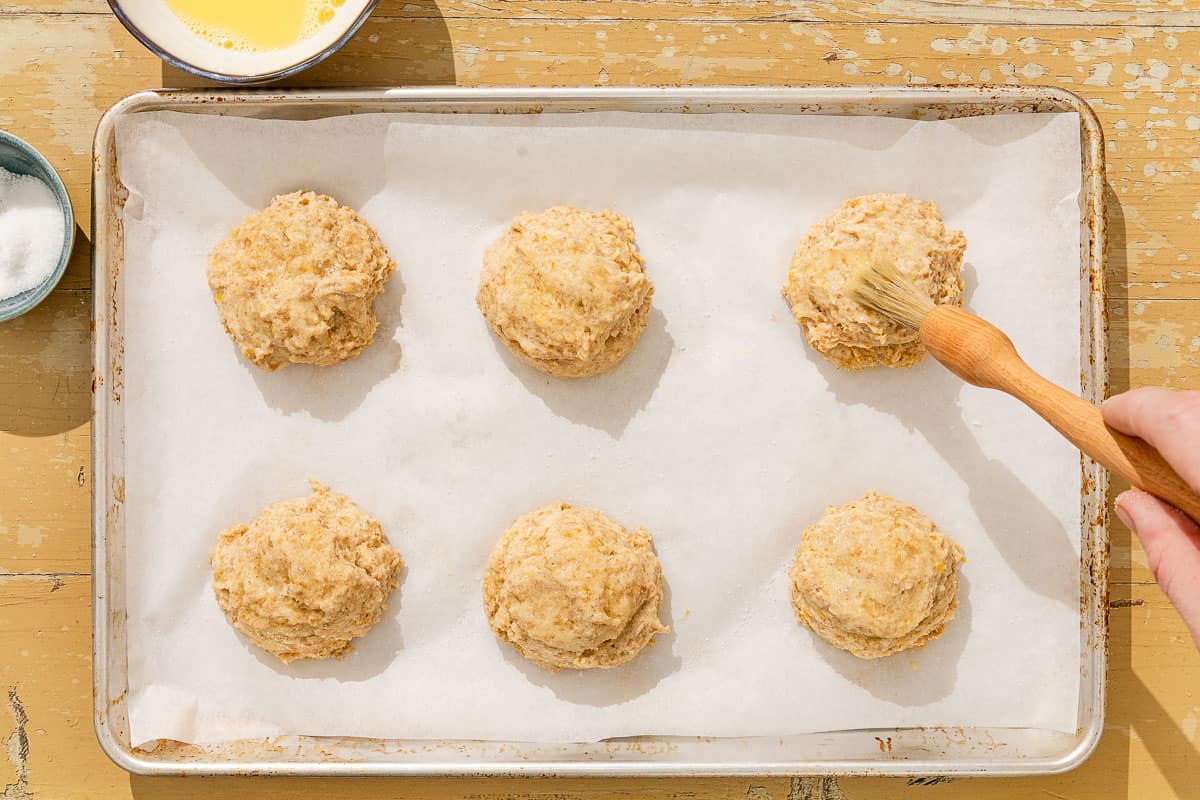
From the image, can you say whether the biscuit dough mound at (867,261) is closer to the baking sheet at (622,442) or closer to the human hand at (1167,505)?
the baking sheet at (622,442)

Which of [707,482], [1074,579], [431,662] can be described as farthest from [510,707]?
[1074,579]

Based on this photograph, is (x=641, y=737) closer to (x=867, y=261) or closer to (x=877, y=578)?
(x=877, y=578)

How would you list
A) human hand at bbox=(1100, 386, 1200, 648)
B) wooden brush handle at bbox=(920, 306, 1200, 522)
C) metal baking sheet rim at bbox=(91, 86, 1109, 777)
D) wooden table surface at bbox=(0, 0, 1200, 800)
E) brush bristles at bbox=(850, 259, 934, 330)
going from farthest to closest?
wooden table surface at bbox=(0, 0, 1200, 800)
metal baking sheet rim at bbox=(91, 86, 1109, 777)
brush bristles at bbox=(850, 259, 934, 330)
wooden brush handle at bbox=(920, 306, 1200, 522)
human hand at bbox=(1100, 386, 1200, 648)

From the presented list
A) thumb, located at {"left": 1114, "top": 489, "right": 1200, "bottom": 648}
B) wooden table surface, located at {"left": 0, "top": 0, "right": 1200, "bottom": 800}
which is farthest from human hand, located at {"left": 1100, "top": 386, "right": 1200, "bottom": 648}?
wooden table surface, located at {"left": 0, "top": 0, "right": 1200, "bottom": 800}

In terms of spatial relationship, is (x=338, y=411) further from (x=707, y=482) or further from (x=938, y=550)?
(x=938, y=550)

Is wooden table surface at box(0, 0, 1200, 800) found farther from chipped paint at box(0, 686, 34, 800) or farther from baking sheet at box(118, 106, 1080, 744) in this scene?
baking sheet at box(118, 106, 1080, 744)
